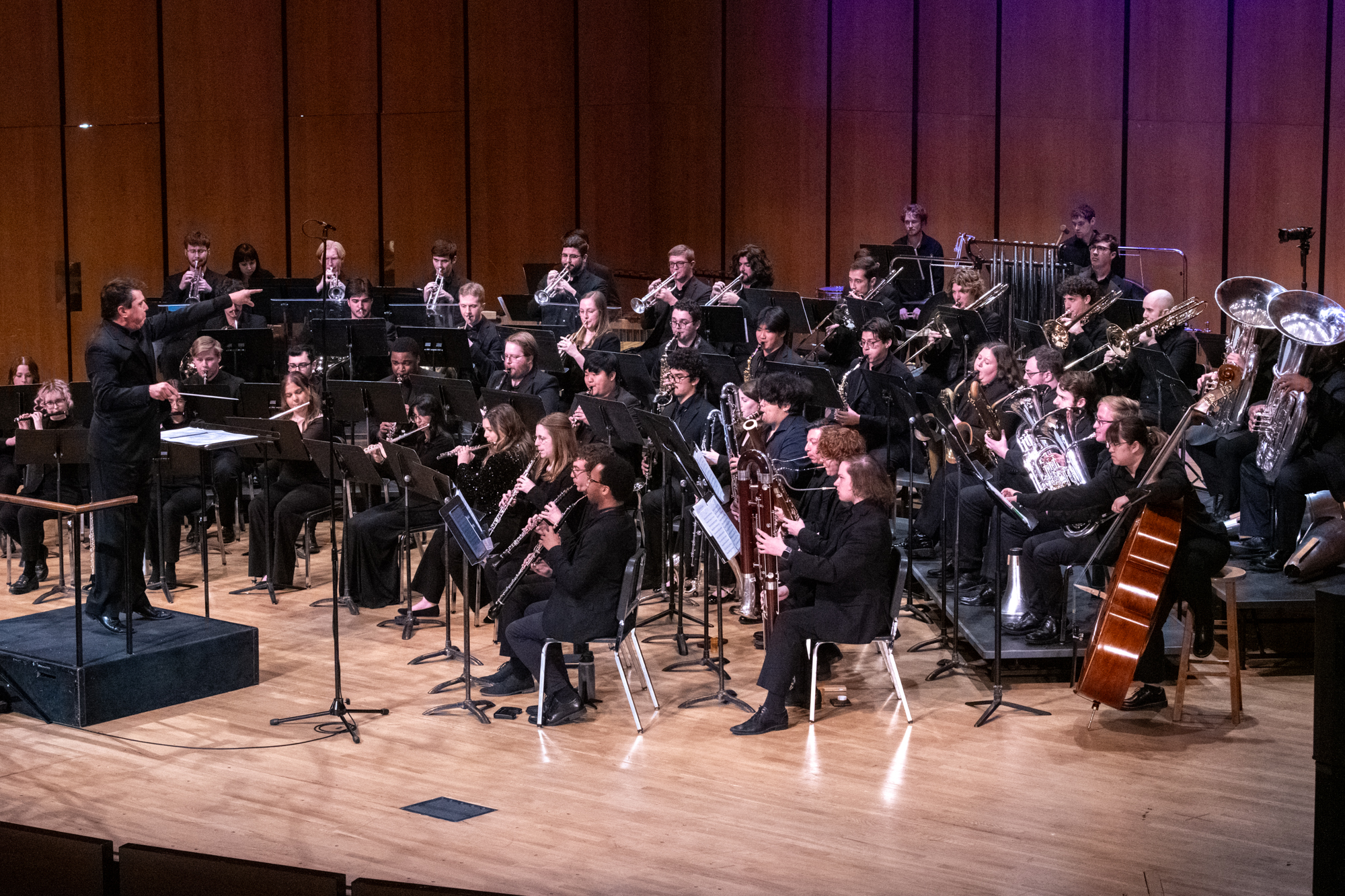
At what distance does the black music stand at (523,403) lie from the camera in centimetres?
706

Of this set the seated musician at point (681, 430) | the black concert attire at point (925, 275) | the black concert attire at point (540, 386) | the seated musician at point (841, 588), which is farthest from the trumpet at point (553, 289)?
the seated musician at point (841, 588)

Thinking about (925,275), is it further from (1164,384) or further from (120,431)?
(120,431)

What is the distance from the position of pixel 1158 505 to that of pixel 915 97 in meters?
7.19

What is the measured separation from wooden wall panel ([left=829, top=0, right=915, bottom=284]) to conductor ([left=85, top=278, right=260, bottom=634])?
712 cm

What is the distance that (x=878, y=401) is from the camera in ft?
25.5


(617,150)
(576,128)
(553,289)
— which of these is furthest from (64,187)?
(553,289)

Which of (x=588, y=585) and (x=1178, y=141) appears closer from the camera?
(x=588, y=585)

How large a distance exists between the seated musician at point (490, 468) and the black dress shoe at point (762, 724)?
1.52m

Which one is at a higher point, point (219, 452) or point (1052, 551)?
point (219, 452)

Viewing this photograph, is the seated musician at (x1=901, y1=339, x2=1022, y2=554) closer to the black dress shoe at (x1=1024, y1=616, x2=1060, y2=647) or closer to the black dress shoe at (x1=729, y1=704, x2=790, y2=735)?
the black dress shoe at (x1=1024, y1=616, x2=1060, y2=647)

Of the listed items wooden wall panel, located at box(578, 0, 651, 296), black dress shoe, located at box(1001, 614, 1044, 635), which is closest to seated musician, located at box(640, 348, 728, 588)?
black dress shoe, located at box(1001, 614, 1044, 635)

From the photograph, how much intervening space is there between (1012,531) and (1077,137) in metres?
6.43

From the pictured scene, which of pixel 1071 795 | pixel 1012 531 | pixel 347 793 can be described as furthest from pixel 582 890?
pixel 1012 531

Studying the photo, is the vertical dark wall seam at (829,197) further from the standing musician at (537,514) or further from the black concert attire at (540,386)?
the standing musician at (537,514)
